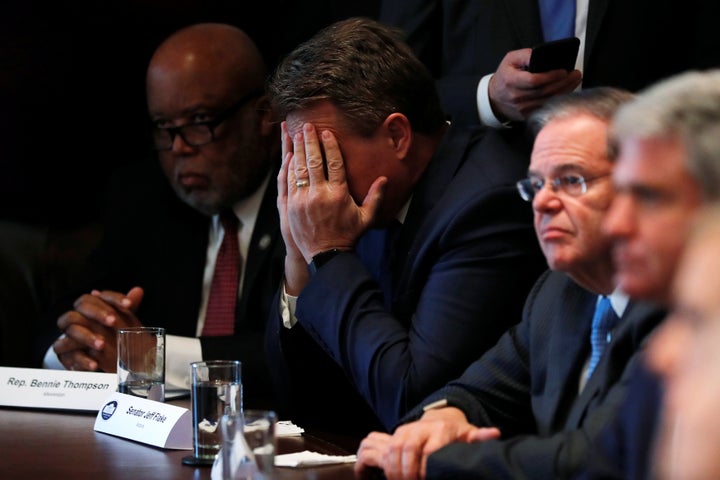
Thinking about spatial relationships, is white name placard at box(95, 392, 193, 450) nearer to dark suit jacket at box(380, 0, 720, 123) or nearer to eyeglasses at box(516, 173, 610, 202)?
eyeglasses at box(516, 173, 610, 202)

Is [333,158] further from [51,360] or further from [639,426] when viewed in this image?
[639,426]

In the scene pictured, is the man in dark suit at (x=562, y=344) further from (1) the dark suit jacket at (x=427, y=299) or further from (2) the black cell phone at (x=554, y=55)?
(2) the black cell phone at (x=554, y=55)

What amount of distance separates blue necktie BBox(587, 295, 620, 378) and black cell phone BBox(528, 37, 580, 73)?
2.56 feet

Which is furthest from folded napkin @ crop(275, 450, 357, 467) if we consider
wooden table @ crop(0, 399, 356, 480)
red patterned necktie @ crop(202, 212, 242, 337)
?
red patterned necktie @ crop(202, 212, 242, 337)

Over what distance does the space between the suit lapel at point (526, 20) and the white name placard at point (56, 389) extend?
4.23 feet

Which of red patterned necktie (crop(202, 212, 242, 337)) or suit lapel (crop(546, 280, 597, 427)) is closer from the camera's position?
suit lapel (crop(546, 280, 597, 427))

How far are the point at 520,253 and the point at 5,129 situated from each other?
261 centimetres

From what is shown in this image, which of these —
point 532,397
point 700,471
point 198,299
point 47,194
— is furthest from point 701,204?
point 47,194

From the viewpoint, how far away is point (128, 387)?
7.76 ft

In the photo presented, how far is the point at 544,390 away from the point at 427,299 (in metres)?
Answer: 0.52

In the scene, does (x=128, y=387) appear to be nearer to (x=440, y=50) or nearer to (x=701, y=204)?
(x=440, y=50)

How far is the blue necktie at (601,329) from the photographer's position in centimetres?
178

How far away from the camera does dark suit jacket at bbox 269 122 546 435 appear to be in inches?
88.9

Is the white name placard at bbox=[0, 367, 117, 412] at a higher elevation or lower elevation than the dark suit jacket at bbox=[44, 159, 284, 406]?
lower
